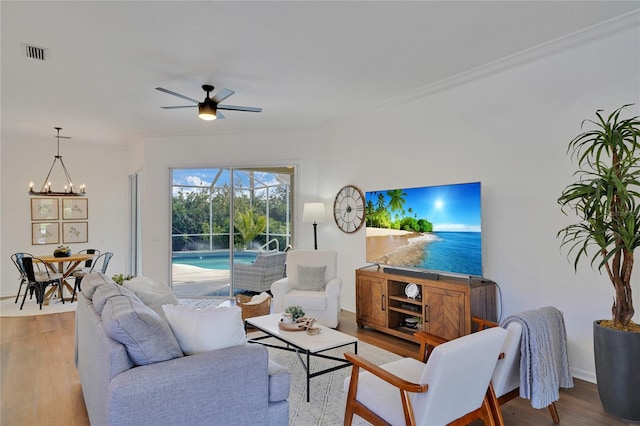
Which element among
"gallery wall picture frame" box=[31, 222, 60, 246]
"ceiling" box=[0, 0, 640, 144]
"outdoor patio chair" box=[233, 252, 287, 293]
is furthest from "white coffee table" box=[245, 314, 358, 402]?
"gallery wall picture frame" box=[31, 222, 60, 246]

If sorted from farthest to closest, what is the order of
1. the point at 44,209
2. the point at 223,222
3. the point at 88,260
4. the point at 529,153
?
the point at 44,209
the point at 88,260
the point at 223,222
the point at 529,153

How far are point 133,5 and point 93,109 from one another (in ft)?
10.2

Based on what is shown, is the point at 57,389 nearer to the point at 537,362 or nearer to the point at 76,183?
the point at 537,362

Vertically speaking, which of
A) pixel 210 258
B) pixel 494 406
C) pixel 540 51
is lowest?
pixel 494 406

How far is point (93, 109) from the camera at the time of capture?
16.8 ft

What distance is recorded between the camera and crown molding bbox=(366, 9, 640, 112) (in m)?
2.90

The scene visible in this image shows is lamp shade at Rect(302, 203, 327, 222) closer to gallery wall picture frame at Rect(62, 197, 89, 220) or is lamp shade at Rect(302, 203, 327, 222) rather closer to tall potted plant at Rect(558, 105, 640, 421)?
tall potted plant at Rect(558, 105, 640, 421)

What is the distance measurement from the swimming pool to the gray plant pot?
4.97 m

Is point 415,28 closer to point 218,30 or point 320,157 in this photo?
point 218,30

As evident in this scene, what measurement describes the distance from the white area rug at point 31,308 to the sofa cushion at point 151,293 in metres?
3.47

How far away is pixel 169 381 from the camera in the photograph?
1.76 m

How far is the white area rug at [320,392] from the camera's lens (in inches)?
97.6

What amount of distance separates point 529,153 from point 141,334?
138 inches

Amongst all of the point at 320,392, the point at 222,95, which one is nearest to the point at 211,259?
the point at 222,95
